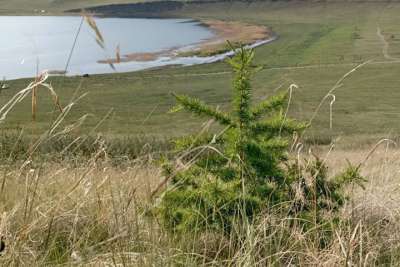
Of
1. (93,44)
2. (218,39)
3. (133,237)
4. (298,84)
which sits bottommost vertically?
(298,84)

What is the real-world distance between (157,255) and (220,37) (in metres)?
73.8

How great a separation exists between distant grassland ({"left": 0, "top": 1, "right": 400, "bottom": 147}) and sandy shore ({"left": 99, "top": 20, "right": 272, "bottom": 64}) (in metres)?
2.89

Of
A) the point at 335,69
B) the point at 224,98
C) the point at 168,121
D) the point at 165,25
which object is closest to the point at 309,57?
the point at 335,69

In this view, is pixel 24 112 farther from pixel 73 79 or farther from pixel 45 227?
pixel 45 227

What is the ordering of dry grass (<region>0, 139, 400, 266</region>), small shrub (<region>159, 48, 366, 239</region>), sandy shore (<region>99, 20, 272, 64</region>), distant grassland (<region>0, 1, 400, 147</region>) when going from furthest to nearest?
sandy shore (<region>99, 20, 272, 64</region>), distant grassland (<region>0, 1, 400, 147</region>), small shrub (<region>159, 48, 366, 239</region>), dry grass (<region>0, 139, 400, 266</region>)

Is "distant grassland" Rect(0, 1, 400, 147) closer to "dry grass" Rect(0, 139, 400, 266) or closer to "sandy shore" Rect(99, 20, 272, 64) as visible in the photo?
"sandy shore" Rect(99, 20, 272, 64)

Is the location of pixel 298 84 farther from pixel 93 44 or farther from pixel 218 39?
pixel 218 39

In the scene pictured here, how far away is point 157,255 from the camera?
2.29 meters

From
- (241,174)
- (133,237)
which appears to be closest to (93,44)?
(241,174)

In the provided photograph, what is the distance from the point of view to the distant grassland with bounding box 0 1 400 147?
27.8 metres

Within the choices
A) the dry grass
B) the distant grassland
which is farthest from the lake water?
→ the dry grass

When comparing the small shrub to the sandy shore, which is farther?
the sandy shore

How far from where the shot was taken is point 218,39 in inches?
2879

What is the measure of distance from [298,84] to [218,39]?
34585mm
